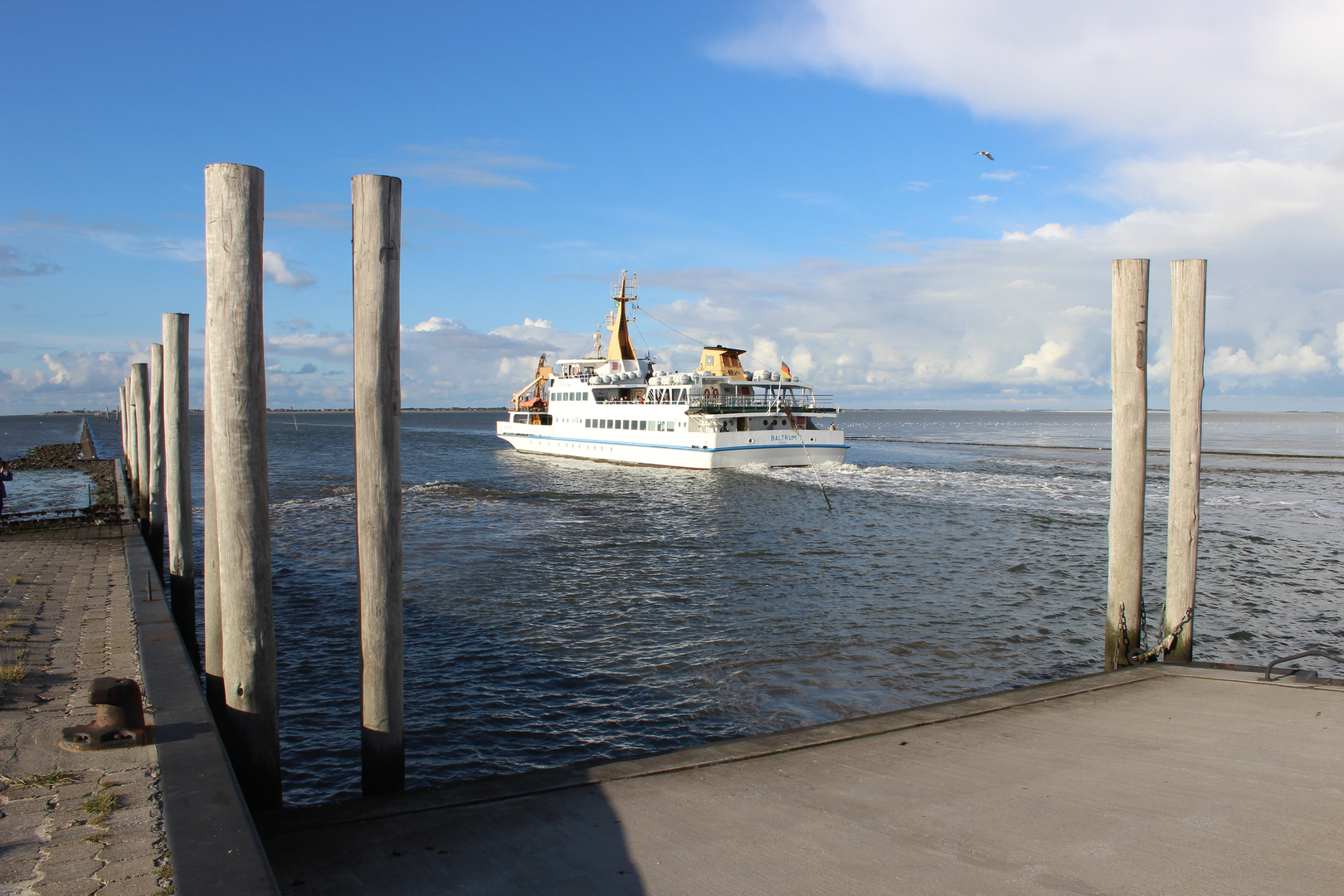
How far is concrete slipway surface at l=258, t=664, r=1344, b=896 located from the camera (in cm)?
369

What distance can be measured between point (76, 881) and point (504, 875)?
165 centimetres

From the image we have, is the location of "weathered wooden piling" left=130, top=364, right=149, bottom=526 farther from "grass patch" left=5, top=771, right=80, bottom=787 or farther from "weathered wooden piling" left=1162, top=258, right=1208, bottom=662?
"weathered wooden piling" left=1162, top=258, right=1208, bottom=662

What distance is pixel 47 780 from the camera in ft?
12.3

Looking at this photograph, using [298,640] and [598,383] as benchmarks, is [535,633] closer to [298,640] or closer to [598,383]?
[298,640]

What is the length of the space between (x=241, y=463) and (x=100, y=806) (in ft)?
5.43

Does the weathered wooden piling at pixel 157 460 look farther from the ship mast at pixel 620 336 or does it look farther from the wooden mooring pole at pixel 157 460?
the ship mast at pixel 620 336

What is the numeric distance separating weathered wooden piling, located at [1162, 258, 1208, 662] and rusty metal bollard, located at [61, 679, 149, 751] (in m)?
7.65

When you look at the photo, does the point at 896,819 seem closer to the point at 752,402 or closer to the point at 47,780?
the point at 47,780

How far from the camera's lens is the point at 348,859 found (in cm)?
388

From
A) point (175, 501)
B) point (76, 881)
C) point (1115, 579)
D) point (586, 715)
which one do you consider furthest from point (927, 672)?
point (175, 501)

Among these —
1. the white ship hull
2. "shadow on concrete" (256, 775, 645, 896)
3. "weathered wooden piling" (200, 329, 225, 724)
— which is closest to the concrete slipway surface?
"shadow on concrete" (256, 775, 645, 896)

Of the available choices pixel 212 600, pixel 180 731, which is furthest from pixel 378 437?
pixel 180 731

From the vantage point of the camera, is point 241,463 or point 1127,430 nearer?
point 241,463

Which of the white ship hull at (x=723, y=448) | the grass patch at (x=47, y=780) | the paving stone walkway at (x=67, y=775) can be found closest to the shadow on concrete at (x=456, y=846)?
the paving stone walkway at (x=67, y=775)
